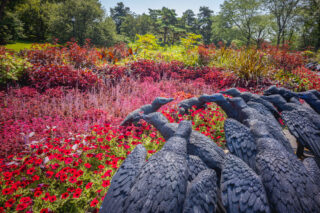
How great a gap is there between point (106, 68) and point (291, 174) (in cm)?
622

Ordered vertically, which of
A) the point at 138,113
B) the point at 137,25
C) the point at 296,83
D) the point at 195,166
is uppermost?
the point at 137,25

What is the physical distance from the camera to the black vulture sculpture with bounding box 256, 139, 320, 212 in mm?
912

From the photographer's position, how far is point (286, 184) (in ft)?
3.18

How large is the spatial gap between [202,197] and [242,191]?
0.26 m

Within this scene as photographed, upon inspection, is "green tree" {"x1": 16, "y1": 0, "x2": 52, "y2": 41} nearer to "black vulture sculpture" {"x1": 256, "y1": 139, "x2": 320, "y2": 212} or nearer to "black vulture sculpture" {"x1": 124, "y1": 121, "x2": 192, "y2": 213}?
"black vulture sculpture" {"x1": 124, "y1": 121, "x2": 192, "y2": 213}

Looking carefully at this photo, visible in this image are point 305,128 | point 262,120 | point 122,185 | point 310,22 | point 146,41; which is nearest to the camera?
point 122,185

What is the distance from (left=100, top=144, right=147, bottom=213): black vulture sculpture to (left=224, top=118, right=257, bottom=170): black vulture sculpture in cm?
87

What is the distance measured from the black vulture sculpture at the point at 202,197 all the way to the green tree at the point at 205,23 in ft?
151

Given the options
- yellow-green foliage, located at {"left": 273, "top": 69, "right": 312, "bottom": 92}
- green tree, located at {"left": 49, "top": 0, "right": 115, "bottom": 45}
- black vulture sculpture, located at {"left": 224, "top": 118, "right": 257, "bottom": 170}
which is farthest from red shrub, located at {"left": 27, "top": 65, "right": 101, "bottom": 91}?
green tree, located at {"left": 49, "top": 0, "right": 115, "bottom": 45}

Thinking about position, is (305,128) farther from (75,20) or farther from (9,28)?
(9,28)

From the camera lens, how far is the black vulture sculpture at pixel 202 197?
35.7 inches

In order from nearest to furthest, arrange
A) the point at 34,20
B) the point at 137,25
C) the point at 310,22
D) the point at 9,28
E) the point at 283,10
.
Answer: the point at 9,28 < the point at 283,10 < the point at 310,22 < the point at 34,20 < the point at 137,25

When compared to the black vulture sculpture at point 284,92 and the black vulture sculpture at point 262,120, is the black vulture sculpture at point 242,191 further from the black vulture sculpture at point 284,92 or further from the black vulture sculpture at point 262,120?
the black vulture sculpture at point 284,92

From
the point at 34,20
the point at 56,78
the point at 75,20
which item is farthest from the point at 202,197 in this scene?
the point at 34,20
